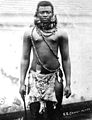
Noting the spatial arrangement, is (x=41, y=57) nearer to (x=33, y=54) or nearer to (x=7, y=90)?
(x=33, y=54)

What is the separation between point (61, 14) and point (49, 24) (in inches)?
6.7

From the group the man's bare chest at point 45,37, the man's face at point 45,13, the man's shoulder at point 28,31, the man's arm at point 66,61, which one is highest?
the man's face at point 45,13

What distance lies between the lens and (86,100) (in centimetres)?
369

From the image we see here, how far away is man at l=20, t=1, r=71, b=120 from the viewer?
343 cm

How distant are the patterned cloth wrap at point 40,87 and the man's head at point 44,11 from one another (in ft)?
1.73

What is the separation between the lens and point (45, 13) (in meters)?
3.43

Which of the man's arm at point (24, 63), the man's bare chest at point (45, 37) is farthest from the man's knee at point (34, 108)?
the man's bare chest at point (45, 37)

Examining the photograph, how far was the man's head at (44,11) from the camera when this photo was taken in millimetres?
3412

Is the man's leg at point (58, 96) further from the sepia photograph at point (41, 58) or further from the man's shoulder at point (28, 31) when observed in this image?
the man's shoulder at point (28, 31)

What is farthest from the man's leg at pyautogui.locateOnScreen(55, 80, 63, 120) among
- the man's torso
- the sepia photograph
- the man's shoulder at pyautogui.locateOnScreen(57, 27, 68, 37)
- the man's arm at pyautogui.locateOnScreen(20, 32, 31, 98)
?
the man's shoulder at pyautogui.locateOnScreen(57, 27, 68, 37)

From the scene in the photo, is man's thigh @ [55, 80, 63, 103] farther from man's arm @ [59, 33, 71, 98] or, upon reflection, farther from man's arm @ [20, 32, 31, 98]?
man's arm @ [20, 32, 31, 98]

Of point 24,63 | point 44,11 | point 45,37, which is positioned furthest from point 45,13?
point 24,63

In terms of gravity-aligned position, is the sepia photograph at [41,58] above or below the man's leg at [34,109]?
above

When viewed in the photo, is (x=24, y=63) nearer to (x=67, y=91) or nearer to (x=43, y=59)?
(x=43, y=59)
